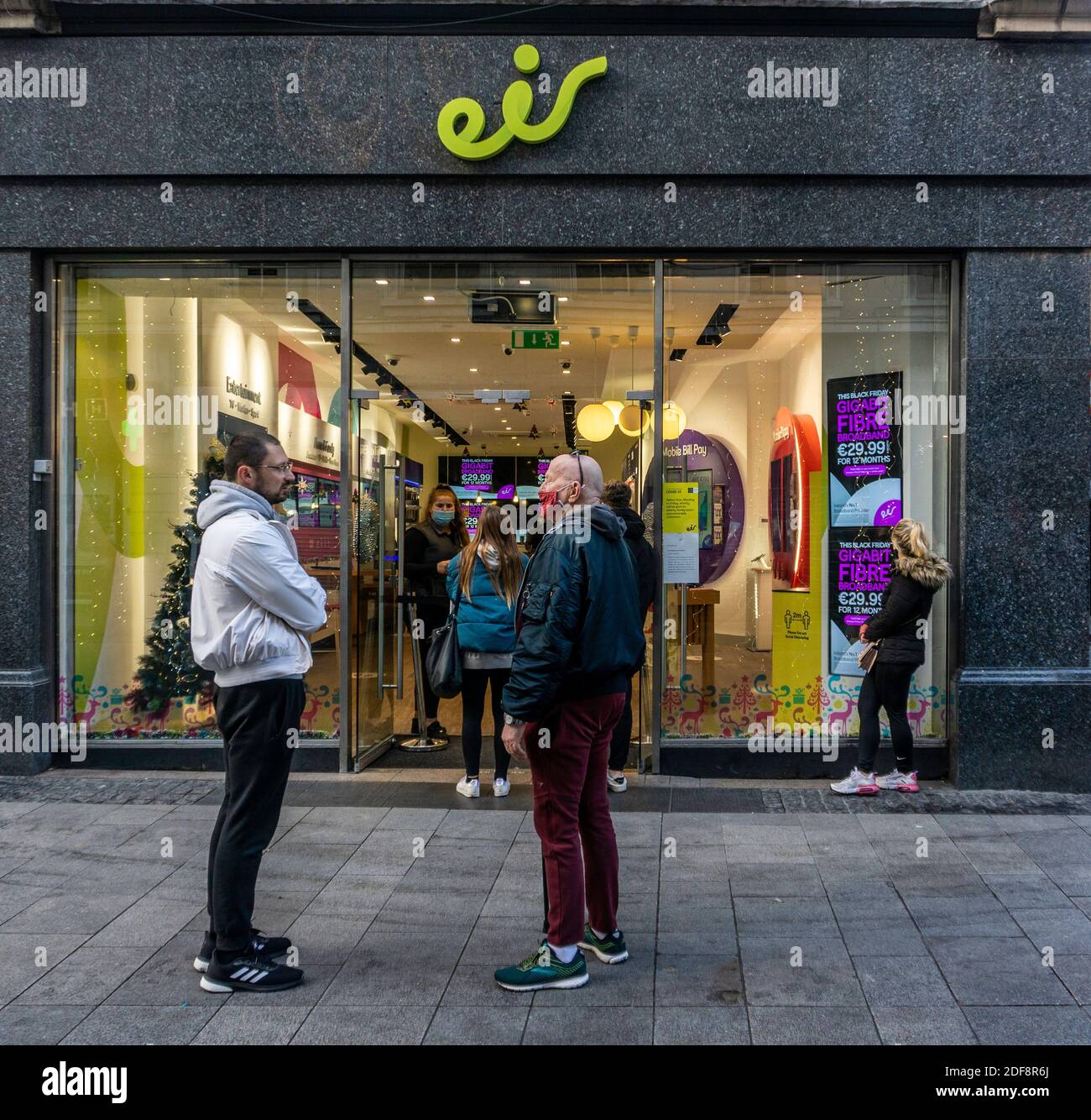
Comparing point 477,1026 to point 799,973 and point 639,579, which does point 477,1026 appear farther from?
point 639,579

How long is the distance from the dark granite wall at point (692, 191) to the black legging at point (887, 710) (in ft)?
1.38

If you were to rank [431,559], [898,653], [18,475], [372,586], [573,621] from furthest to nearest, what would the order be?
[431,559], [372,586], [18,475], [898,653], [573,621]

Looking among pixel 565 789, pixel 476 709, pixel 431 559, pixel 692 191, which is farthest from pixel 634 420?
pixel 565 789

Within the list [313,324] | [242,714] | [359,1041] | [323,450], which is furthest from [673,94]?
[359,1041]

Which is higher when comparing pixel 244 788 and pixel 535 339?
pixel 535 339

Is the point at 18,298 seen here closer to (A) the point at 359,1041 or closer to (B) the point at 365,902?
(B) the point at 365,902

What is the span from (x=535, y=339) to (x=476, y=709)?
2858mm

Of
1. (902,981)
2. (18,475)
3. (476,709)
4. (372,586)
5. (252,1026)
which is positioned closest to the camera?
(252,1026)

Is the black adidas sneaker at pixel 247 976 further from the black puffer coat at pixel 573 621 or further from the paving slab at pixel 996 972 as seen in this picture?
the paving slab at pixel 996 972

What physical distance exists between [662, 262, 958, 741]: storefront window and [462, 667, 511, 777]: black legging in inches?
53.4

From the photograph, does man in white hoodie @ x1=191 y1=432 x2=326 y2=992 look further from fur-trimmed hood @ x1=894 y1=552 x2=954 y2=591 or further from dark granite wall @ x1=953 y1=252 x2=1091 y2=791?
dark granite wall @ x1=953 y1=252 x2=1091 y2=791

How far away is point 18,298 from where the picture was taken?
7.37 meters

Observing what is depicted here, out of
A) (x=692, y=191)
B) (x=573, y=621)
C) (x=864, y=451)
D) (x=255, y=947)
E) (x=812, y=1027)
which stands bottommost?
(x=812, y=1027)

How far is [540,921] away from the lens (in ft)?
15.3
